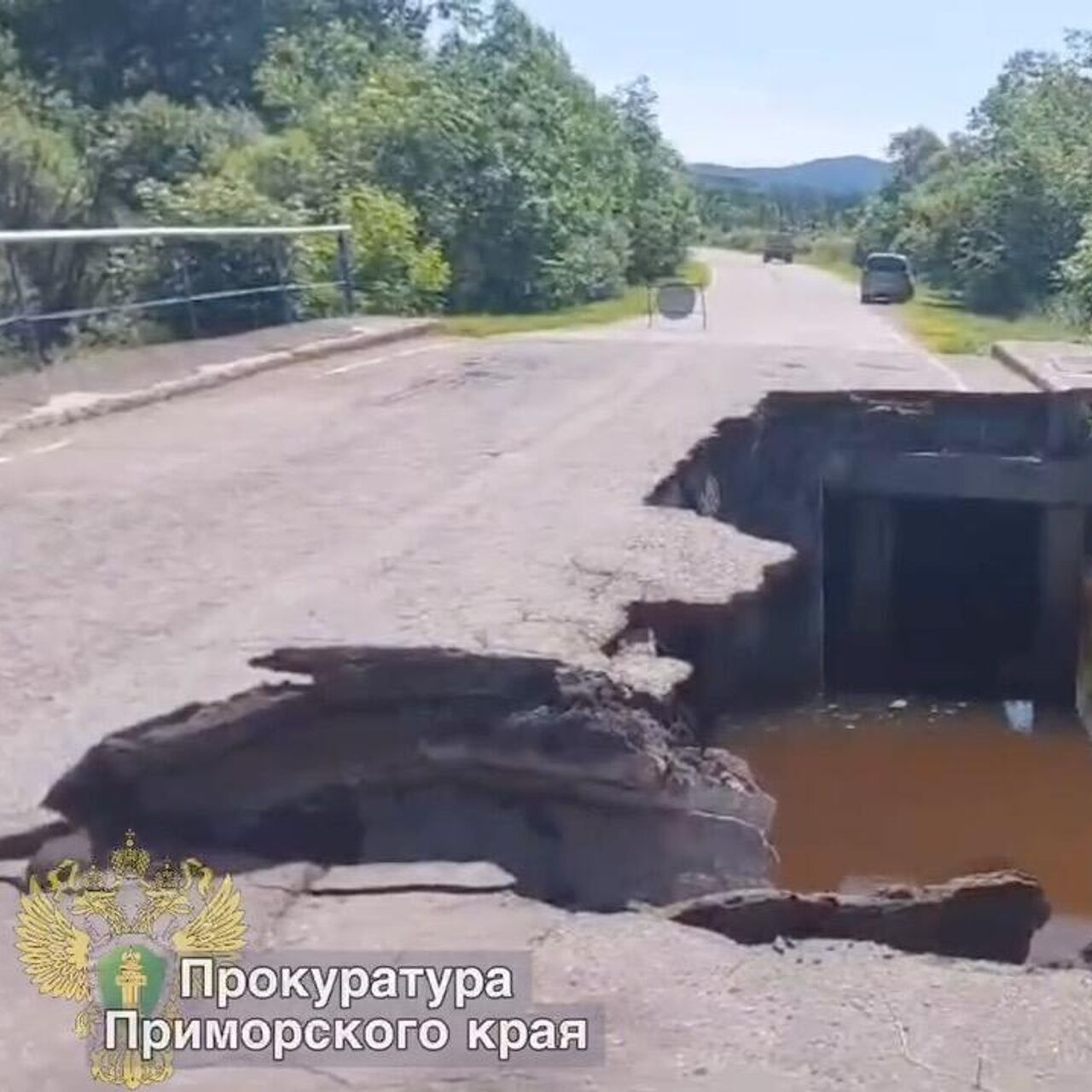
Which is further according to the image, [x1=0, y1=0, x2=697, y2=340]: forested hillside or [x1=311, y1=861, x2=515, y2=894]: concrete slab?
[x1=0, y1=0, x2=697, y2=340]: forested hillside

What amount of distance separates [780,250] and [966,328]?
5820 cm

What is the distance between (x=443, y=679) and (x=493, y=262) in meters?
26.2

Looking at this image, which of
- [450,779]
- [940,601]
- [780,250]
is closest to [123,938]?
[450,779]

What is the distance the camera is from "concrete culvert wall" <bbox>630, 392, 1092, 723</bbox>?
13773mm

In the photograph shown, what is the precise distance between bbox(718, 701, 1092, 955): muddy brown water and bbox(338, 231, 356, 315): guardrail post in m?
10.7

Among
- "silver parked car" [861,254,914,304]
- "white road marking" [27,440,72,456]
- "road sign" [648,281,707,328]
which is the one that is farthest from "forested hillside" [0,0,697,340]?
"silver parked car" [861,254,914,304]

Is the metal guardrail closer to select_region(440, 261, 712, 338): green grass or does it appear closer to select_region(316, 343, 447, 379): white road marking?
select_region(316, 343, 447, 379): white road marking

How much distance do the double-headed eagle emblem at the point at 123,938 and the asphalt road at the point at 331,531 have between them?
0.44 metres

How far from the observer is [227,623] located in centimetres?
644

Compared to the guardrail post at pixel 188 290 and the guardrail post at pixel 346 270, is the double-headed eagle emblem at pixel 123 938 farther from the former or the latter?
the guardrail post at pixel 346 270

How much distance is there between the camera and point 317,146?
29.9 m

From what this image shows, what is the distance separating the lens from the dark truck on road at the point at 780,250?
83.2 m

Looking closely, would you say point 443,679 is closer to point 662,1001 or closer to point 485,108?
point 662,1001

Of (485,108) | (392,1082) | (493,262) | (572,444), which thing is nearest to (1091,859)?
(572,444)
